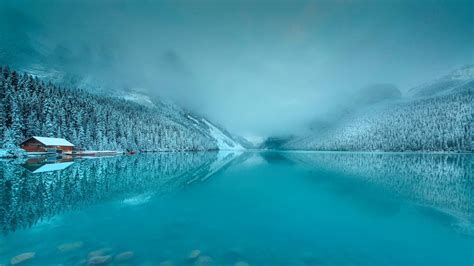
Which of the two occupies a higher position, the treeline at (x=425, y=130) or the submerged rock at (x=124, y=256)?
the treeline at (x=425, y=130)

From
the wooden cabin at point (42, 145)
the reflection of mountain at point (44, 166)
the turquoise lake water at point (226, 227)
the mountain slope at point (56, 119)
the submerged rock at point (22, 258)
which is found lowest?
the turquoise lake water at point (226, 227)

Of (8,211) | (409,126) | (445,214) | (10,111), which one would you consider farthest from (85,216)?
(409,126)

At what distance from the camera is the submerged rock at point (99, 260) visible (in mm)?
8256

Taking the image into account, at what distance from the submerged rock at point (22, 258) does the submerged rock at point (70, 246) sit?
2.94ft

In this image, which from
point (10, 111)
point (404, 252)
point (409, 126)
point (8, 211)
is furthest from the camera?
point (409, 126)

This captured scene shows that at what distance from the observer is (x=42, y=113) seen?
6372 centimetres

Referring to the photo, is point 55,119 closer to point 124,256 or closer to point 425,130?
point 124,256

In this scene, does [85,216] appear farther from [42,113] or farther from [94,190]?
[42,113]

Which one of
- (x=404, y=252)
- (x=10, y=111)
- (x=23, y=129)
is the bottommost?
(x=404, y=252)

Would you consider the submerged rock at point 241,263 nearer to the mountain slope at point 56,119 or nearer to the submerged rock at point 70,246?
the submerged rock at point 70,246

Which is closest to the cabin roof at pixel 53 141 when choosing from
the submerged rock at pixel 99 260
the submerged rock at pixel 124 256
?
the submerged rock at pixel 99 260

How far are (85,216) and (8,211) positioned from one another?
A: 4.88m

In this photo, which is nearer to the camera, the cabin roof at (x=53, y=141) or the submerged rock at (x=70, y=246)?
the submerged rock at (x=70, y=246)

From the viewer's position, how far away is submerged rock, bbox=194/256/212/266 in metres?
8.59
